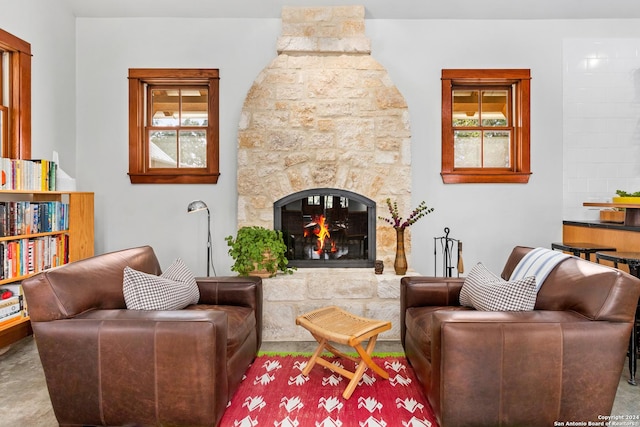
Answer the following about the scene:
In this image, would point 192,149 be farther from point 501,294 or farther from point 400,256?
point 501,294

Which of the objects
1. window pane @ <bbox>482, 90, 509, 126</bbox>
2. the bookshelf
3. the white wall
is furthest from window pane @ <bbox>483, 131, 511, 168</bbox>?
the bookshelf

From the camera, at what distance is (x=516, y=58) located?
3.82 metres

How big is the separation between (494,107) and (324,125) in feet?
5.99

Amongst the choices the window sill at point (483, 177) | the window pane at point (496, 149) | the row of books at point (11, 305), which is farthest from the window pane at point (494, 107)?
the row of books at point (11, 305)

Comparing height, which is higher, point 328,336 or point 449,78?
point 449,78

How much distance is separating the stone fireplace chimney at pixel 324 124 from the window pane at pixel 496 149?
3.09 ft

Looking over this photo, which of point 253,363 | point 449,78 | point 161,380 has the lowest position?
point 253,363

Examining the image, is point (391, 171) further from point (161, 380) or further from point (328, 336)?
Answer: point (161, 380)

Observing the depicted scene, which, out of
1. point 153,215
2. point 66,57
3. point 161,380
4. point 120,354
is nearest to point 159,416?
point 161,380

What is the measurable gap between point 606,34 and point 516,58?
95cm

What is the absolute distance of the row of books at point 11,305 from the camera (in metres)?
2.69

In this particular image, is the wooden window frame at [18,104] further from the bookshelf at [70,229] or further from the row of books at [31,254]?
the row of books at [31,254]

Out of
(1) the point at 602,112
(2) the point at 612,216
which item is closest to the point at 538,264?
(2) the point at 612,216

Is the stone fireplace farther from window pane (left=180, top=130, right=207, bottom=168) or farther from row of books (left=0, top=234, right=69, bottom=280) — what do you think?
row of books (left=0, top=234, right=69, bottom=280)
